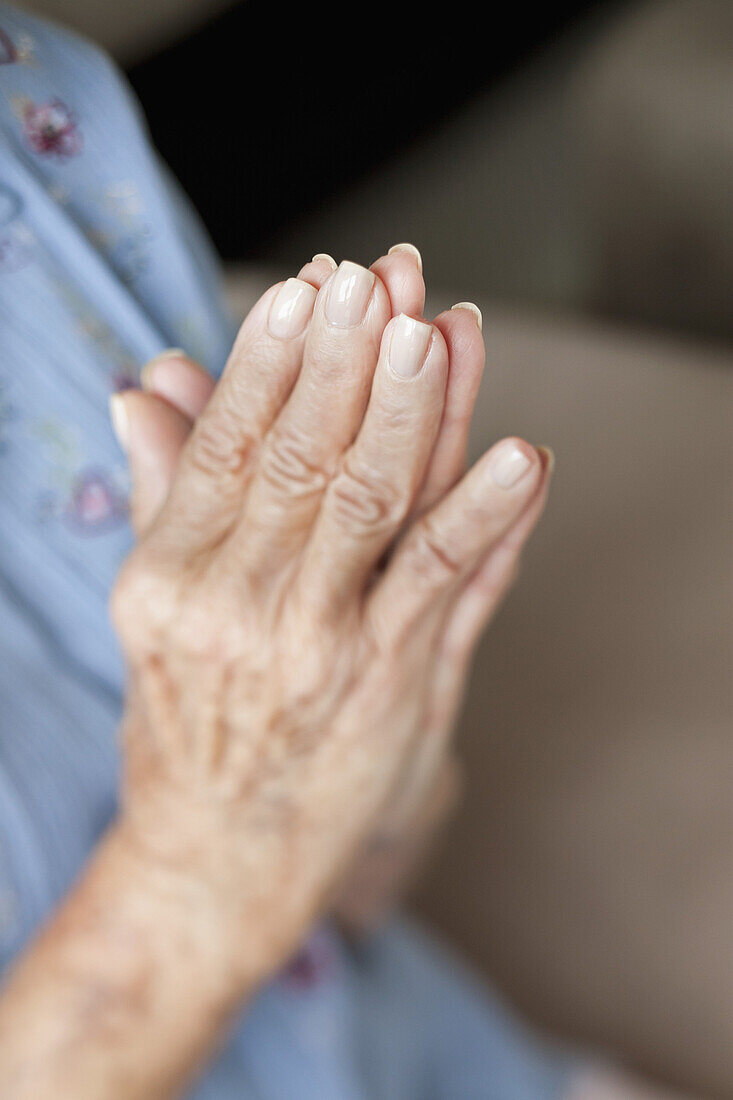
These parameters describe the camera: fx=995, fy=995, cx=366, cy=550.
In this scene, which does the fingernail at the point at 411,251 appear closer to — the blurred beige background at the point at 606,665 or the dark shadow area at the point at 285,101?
the blurred beige background at the point at 606,665

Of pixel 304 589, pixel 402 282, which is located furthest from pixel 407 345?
pixel 304 589

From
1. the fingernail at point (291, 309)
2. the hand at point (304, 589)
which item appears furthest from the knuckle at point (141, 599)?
the fingernail at point (291, 309)

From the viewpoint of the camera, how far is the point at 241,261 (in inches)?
33.4

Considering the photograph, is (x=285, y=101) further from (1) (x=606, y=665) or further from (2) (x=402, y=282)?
(2) (x=402, y=282)

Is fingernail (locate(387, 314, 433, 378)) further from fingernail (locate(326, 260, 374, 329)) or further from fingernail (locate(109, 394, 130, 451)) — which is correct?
fingernail (locate(109, 394, 130, 451))

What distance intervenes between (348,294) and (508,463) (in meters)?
0.08

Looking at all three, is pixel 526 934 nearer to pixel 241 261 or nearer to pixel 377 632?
pixel 377 632

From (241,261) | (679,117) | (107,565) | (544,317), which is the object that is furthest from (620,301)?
(107,565)

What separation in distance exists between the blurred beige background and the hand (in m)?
0.10

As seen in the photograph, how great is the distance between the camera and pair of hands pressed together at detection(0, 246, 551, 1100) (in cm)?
26

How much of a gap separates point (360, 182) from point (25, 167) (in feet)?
2.08

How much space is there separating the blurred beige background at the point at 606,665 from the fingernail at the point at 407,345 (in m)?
0.13

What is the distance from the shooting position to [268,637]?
13.6 inches

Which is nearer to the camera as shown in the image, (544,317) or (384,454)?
(384,454)
